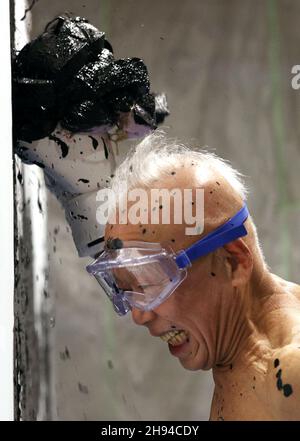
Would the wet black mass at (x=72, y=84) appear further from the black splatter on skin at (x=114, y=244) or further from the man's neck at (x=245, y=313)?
the man's neck at (x=245, y=313)

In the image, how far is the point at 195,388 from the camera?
260 centimetres

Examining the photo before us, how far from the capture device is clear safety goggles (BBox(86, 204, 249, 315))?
4.04 ft

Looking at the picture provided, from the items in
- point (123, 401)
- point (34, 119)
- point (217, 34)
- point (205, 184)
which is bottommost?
point (123, 401)

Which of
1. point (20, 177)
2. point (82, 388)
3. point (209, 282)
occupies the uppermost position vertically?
point (20, 177)

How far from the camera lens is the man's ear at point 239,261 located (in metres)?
1.23

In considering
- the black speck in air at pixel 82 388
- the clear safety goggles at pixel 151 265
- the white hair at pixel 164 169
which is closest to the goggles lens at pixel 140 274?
the clear safety goggles at pixel 151 265

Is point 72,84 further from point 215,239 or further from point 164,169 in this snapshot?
point 215,239

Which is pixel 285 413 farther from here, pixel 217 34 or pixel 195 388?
pixel 217 34

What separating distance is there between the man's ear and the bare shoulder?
0.49 ft

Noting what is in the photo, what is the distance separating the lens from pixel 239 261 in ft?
4.06

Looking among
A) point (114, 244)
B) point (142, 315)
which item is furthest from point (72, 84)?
point (142, 315)

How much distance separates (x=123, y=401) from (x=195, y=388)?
0.24 m

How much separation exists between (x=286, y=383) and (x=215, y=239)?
0.84ft

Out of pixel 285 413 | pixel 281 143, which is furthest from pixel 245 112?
pixel 285 413
